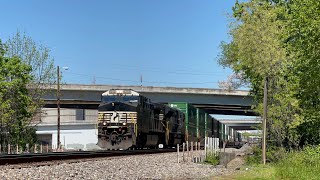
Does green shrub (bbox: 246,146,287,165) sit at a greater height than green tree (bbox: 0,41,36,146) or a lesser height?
lesser

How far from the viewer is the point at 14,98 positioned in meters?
42.9

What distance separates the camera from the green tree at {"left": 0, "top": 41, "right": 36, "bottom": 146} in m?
41.7

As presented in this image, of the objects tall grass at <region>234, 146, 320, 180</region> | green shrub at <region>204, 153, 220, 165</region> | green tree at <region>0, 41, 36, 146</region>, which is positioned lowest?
green shrub at <region>204, 153, 220, 165</region>

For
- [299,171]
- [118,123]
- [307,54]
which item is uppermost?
[307,54]

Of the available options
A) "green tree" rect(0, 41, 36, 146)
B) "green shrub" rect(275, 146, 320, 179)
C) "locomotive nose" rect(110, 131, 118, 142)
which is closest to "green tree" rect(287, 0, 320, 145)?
"green shrub" rect(275, 146, 320, 179)

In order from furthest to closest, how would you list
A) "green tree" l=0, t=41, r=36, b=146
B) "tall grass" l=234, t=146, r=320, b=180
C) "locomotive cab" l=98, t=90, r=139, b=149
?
1. "green tree" l=0, t=41, r=36, b=146
2. "locomotive cab" l=98, t=90, r=139, b=149
3. "tall grass" l=234, t=146, r=320, b=180

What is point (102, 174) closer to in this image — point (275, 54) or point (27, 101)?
point (275, 54)

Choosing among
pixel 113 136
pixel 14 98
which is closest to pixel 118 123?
pixel 113 136

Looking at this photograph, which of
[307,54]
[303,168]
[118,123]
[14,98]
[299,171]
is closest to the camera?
[299,171]

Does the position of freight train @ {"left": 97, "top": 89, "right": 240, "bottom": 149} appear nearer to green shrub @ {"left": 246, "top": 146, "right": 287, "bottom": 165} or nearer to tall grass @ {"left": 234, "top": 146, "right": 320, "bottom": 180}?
green shrub @ {"left": 246, "top": 146, "right": 287, "bottom": 165}

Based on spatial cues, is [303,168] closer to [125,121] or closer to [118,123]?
[125,121]

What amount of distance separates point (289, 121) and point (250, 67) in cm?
482

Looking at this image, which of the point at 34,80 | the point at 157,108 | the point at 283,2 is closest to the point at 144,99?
the point at 157,108

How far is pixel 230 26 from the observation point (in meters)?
37.7
